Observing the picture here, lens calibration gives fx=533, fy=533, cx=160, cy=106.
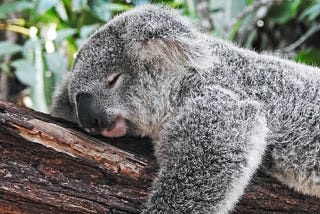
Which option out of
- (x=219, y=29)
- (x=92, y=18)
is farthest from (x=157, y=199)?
(x=219, y=29)

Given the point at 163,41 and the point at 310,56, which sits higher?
the point at 163,41

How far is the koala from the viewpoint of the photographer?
243 centimetres

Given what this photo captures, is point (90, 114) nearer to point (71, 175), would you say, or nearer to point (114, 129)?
point (114, 129)

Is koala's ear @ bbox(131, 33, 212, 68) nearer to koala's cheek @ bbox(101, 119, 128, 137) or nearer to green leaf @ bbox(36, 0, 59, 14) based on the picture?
koala's cheek @ bbox(101, 119, 128, 137)

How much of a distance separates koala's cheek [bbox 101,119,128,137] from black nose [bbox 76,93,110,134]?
3cm

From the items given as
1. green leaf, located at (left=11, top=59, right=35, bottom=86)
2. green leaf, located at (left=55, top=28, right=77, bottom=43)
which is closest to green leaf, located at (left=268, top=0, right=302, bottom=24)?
green leaf, located at (left=55, top=28, right=77, bottom=43)

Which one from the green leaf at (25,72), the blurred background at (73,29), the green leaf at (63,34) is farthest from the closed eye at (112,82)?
the green leaf at (63,34)

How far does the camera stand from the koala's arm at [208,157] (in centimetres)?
238

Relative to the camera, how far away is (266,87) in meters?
2.81

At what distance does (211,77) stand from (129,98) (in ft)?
1.46

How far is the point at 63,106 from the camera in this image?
310cm

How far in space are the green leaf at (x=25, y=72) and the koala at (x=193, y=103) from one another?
2.90 ft

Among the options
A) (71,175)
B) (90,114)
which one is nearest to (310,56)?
(90,114)

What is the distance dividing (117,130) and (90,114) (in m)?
0.17
